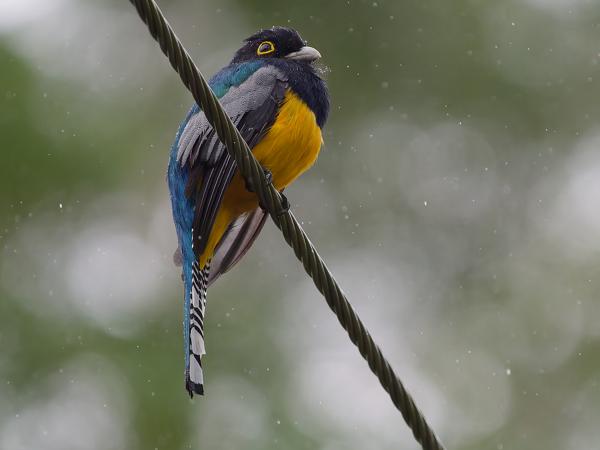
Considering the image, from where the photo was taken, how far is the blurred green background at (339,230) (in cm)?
891

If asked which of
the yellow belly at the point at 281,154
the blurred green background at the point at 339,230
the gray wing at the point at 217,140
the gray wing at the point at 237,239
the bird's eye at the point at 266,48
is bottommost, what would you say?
the blurred green background at the point at 339,230

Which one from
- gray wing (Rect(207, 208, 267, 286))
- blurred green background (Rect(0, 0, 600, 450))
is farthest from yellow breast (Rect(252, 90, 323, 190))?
blurred green background (Rect(0, 0, 600, 450))

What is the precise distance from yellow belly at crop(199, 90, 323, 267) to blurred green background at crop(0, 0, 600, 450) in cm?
420

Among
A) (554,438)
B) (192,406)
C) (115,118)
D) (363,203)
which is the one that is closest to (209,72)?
(115,118)

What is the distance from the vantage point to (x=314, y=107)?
4.39 meters

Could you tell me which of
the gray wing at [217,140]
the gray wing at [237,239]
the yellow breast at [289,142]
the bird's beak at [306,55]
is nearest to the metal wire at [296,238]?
the gray wing at [217,140]

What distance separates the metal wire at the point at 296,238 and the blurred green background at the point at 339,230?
5.29 meters

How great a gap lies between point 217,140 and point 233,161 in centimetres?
10

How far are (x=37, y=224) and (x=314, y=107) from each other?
240 inches

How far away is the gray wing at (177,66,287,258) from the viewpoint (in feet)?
12.9

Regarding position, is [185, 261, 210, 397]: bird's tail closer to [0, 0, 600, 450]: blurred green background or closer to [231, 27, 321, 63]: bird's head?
[231, 27, 321, 63]: bird's head

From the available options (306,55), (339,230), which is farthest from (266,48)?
(339,230)

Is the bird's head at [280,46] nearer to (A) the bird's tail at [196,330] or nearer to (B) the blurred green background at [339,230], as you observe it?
(A) the bird's tail at [196,330]

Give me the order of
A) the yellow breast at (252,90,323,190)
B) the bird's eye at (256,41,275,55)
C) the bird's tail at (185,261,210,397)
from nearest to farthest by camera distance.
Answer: the bird's tail at (185,261,210,397) < the yellow breast at (252,90,323,190) < the bird's eye at (256,41,275,55)
